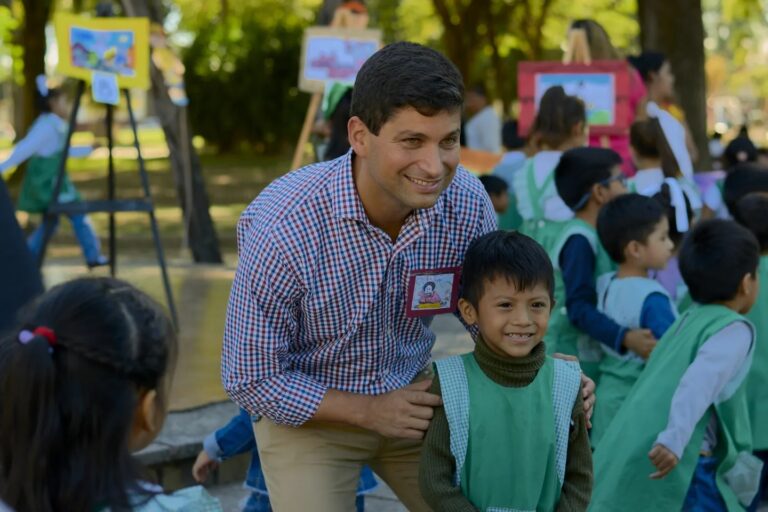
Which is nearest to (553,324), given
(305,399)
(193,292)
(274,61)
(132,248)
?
(305,399)

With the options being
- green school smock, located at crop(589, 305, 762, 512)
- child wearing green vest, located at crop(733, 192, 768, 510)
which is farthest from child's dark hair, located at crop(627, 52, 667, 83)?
green school smock, located at crop(589, 305, 762, 512)

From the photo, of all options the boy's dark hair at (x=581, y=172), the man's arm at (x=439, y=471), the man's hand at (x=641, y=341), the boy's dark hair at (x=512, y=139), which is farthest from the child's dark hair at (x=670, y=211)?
the boy's dark hair at (x=512, y=139)

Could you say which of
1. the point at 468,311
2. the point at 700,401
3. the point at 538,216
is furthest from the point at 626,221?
the point at 468,311

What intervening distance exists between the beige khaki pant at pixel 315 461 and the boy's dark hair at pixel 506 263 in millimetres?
487

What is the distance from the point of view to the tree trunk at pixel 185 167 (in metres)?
10.7

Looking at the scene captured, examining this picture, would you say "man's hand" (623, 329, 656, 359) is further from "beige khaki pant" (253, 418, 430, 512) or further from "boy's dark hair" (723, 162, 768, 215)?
"boy's dark hair" (723, 162, 768, 215)

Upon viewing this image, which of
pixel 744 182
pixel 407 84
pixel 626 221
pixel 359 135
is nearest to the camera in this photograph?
pixel 407 84

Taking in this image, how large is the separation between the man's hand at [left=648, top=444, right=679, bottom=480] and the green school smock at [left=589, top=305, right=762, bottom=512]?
0.80 feet

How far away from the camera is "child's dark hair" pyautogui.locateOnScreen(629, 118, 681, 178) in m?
6.97

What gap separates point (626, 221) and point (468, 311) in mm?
1817

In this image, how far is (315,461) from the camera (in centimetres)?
333

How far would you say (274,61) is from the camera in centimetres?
2402

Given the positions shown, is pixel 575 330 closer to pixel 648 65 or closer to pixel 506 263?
pixel 506 263

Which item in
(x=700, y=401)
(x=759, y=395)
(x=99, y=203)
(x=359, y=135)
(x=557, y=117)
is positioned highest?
(x=359, y=135)
